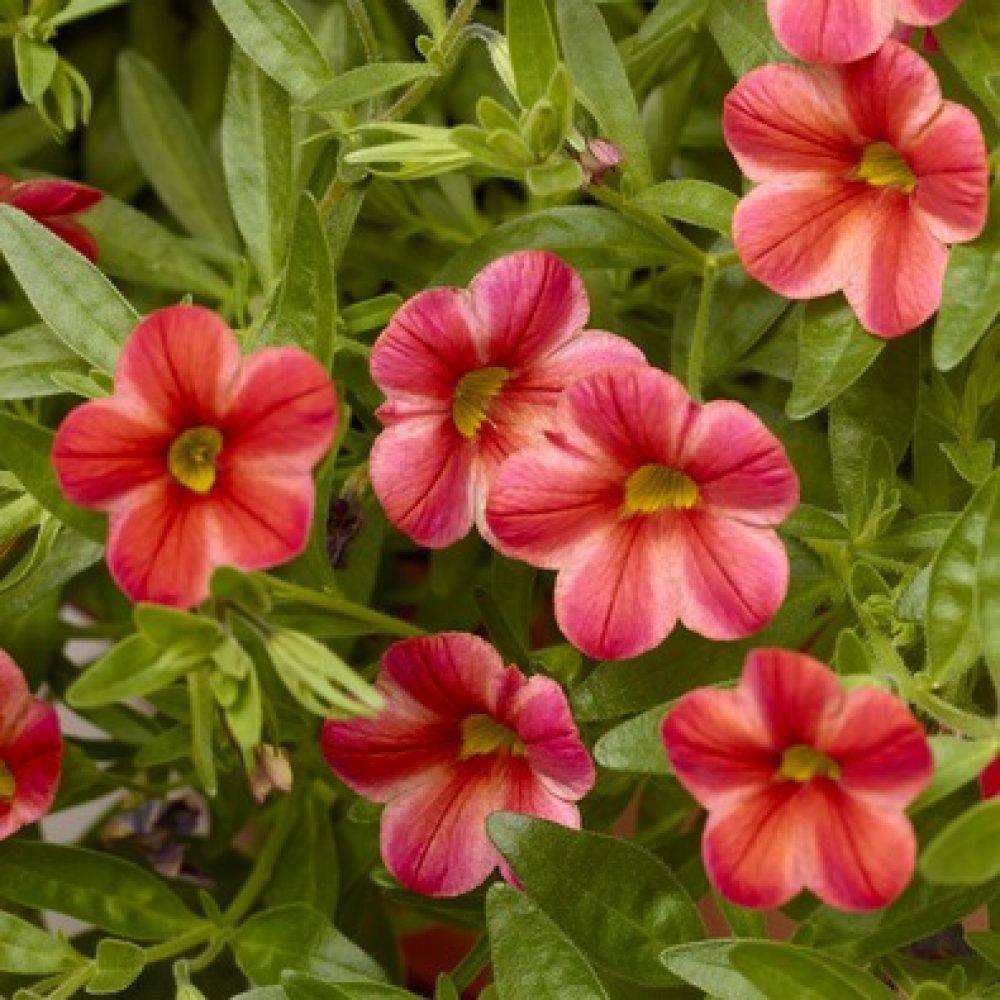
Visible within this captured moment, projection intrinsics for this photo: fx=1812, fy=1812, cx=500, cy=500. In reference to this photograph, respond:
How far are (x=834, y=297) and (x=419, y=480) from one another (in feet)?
0.77

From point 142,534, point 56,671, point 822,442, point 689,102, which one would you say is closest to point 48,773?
point 142,534

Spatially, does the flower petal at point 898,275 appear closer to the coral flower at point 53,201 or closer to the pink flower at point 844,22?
the pink flower at point 844,22

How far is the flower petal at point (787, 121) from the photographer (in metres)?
0.88

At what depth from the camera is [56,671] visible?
4.22ft

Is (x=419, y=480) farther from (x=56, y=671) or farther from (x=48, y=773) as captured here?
(x=56, y=671)

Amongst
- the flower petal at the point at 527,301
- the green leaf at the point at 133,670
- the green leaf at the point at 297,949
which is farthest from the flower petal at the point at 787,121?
the green leaf at the point at 297,949

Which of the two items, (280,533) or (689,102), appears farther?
(689,102)

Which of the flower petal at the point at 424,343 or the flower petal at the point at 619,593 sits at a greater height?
the flower petal at the point at 424,343

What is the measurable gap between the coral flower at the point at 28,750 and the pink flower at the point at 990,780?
454mm

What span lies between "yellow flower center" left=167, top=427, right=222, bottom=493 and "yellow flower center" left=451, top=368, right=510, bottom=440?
15 centimetres

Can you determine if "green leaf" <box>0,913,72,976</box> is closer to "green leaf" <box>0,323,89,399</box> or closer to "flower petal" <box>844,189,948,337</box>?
"green leaf" <box>0,323,89,399</box>

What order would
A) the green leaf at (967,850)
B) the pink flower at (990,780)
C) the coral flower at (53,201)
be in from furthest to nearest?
the coral flower at (53,201) → the pink flower at (990,780) → the green leaf at (967,850)

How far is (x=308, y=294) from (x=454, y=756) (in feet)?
0.84

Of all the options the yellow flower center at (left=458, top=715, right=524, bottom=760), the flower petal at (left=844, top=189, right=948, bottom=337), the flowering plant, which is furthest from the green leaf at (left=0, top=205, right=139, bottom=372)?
the flower petal at (left=844, top=189, right=948, bottom=337)
